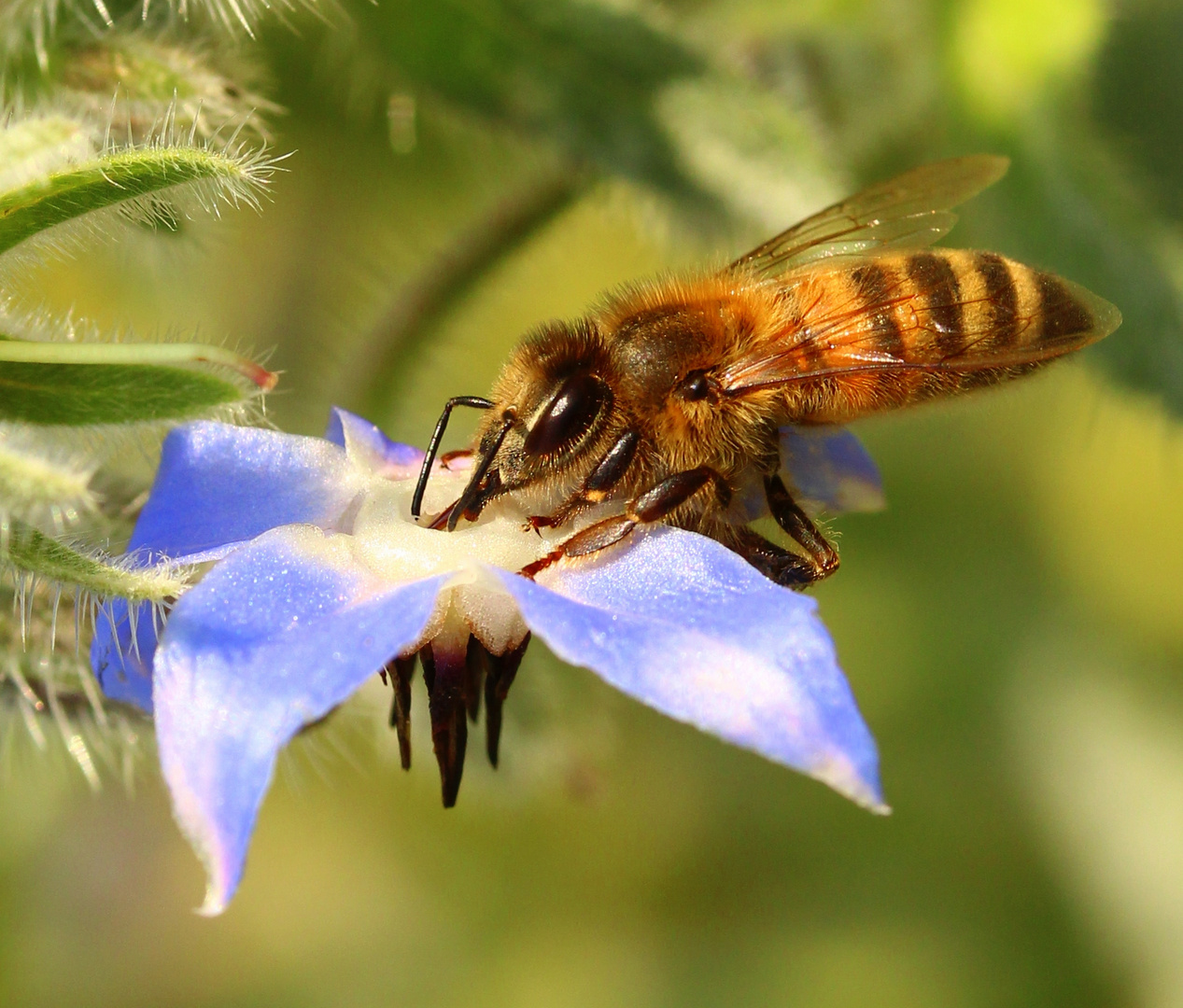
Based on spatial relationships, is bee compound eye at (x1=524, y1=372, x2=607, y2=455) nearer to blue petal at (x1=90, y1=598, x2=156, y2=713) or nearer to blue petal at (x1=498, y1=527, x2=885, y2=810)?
blue petal at (x1=498, y1=527, x2=885, y2=810)

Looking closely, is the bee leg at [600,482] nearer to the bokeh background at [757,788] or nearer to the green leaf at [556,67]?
the green leaf at [556,67]

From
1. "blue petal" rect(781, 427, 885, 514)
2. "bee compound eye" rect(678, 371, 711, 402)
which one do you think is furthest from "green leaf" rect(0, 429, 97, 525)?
"blue petal" rect(781, 427, 885, 514)

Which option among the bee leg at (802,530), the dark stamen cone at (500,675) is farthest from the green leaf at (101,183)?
the bee leg at (802,530)

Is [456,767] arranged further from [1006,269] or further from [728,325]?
[1006,269]

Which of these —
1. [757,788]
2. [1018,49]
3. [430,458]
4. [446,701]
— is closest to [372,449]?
[430,458]

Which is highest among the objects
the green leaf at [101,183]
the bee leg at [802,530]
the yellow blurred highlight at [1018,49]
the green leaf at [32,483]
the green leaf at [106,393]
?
the yellow blurred highlight at [1018,49]

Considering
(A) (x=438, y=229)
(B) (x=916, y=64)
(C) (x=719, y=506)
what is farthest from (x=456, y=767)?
(A) (x=438, y=229)

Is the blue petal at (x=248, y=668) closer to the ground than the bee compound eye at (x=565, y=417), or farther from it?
closer to the ground

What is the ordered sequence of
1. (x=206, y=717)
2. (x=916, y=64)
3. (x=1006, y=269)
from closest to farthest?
(x=206, y=717)
(x=1006, y=269)
(x=916, y=64)
